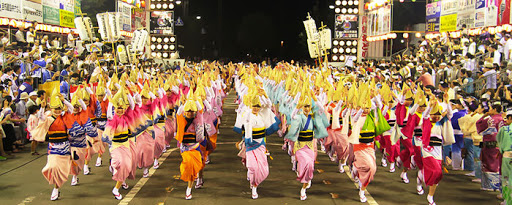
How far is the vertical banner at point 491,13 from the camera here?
1941cm

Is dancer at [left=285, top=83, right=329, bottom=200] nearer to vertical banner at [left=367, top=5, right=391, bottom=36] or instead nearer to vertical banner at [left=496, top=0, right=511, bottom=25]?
vertical banner at [left=496, top=0, right=511, bottom=25]

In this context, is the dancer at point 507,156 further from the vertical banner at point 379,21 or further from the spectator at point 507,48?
the vertical banner at point 379,21

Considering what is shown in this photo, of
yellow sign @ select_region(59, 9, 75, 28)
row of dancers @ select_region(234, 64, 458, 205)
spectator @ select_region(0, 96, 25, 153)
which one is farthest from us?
yellow sign @ select_region(59, 9, 75, 28)

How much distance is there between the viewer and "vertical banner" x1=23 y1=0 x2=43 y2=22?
66.7 ft

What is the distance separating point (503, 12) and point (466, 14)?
2970mm

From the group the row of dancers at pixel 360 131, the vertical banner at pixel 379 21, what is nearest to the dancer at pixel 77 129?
the row of dancers at pixel 360 131

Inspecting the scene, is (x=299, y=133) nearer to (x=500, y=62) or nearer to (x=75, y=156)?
(x=75, y=156)

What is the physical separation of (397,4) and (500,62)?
12.5 meters

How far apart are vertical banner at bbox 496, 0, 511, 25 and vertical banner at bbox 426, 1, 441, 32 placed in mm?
6046

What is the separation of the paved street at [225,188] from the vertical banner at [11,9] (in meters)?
8.76

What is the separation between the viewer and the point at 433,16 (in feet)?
85.0

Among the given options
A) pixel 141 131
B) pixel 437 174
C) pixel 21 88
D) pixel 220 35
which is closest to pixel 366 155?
pixel 437 174

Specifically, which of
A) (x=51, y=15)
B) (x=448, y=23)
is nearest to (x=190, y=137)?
(x=51, y=15)

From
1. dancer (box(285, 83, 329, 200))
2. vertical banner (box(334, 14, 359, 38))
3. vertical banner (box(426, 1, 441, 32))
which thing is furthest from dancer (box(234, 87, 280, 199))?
vertical banner (box(426, 1, 441, 32))
